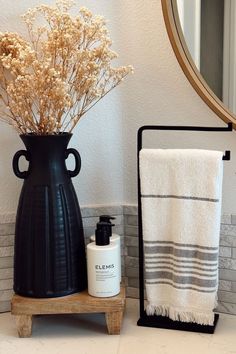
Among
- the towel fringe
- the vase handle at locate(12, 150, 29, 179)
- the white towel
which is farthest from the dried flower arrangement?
the towel fringe

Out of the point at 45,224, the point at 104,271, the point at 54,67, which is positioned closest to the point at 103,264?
the point at 104,271

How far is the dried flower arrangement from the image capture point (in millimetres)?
841

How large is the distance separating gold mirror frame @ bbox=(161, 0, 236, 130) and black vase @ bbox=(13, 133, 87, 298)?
257mm

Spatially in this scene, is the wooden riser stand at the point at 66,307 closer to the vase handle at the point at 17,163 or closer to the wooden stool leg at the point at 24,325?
the wooden stool leg at the point at 24,325

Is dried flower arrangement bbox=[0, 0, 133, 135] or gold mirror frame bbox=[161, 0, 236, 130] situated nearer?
dried flower arrangement bbox=[0, 0, 133, 135]

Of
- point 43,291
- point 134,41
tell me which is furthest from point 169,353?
point 134,41

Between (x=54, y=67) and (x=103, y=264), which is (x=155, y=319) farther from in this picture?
(x=54, y=67)

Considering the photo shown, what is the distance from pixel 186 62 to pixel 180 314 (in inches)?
18.3

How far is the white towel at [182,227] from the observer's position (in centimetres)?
89

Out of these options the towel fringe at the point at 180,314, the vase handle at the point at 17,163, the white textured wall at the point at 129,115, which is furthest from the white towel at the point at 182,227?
the vase handle at the point at 17,163

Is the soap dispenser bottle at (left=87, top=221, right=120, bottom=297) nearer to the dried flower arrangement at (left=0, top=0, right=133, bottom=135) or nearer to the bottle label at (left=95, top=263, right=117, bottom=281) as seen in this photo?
the bottle label at (left=95, top=263, right=117, bottom=281)

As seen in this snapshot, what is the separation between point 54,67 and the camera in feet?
2.87

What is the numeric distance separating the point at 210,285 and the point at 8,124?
0.48 meters

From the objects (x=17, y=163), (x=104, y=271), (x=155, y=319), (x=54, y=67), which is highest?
(x=54, y=67)
